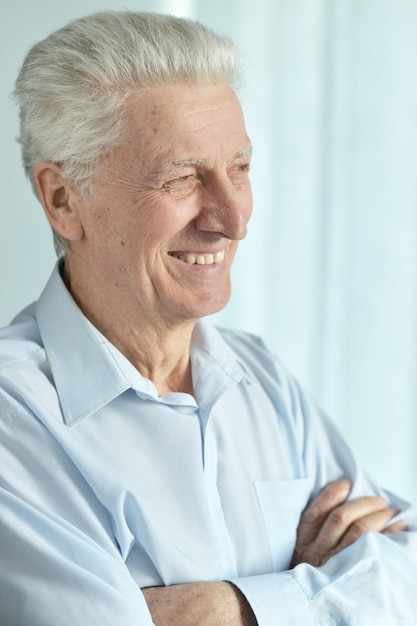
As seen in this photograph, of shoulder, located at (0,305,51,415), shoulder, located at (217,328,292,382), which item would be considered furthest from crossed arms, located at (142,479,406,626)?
shoulder, located at (0,305,51,415)

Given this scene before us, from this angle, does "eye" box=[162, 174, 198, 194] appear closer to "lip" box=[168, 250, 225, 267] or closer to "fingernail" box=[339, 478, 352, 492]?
"lip" box=[168, 250, 225, 267]

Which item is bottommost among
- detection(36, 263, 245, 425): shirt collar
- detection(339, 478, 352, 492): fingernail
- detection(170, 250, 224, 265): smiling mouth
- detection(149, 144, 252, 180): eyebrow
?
detection(339, 478, 352, 492): fingernail

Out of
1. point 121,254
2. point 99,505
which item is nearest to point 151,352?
point 121,254

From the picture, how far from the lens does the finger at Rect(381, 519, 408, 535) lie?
1.68m

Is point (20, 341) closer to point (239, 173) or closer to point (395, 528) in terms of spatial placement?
point (239, 173)

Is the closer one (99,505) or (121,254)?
(99,505)

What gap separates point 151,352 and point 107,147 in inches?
14.7

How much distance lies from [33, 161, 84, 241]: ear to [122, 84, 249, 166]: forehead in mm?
156

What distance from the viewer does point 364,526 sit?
164 centimetres

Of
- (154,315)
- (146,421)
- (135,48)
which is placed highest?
(135,48)

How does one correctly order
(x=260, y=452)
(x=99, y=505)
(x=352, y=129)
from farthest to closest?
(x=352, y=129) → (x=260, y=452) → (x=99, y=505)

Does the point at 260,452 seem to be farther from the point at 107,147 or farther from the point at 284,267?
the point at 284,267

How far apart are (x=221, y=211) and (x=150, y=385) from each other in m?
0.33

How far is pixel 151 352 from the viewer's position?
63.4 inches
